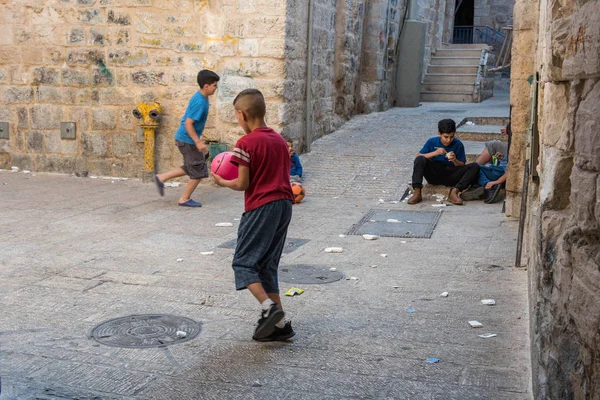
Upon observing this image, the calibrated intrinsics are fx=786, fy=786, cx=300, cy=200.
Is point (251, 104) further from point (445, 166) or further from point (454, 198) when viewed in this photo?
point (445, 166)

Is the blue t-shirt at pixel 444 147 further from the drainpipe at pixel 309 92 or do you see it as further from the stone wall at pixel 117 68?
the drainpipe at pixel 309 92

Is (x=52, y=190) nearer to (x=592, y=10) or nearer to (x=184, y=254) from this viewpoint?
(x=184, y=254)

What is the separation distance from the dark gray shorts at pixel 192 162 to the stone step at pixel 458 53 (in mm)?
11779

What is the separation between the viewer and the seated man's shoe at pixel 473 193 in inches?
360

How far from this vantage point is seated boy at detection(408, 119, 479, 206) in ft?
29.8

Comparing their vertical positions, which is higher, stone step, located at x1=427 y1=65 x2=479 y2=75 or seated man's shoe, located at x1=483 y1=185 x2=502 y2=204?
stone step, located at x1=427 y1=65 x2=479 y2=75

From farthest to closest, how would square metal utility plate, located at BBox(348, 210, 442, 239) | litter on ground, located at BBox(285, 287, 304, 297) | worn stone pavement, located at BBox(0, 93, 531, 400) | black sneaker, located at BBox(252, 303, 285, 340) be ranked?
square metal utility plate, located at BBox(348, 210, 442, 239), litter on ground, located at BBox(285, 287, 304, 297), black sneaker, located at BBox(252, 303, 285, 340), worn stone pavement, located at BBox(0, 93, 531, 400)

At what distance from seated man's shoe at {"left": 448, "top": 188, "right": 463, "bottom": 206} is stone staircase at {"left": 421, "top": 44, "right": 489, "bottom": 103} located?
8.76 metres

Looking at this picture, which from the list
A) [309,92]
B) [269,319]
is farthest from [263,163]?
[309,92]

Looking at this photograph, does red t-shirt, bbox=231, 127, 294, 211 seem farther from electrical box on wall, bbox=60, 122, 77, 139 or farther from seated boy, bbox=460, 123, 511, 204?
electrical box on wall, bbox=60, 122, 77, 139

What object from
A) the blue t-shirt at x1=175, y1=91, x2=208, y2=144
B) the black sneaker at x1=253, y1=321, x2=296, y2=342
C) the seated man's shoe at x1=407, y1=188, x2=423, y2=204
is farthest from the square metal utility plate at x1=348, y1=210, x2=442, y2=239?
the black sneaker at x1=253, y1=321, x2=296, y2=342

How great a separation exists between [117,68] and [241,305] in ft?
21.4

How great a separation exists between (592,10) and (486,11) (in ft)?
79.0

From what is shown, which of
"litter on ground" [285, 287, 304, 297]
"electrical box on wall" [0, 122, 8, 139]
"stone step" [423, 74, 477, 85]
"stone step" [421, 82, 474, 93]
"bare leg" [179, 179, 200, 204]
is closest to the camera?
"litter on ground" [285, 287, 304, 297]
